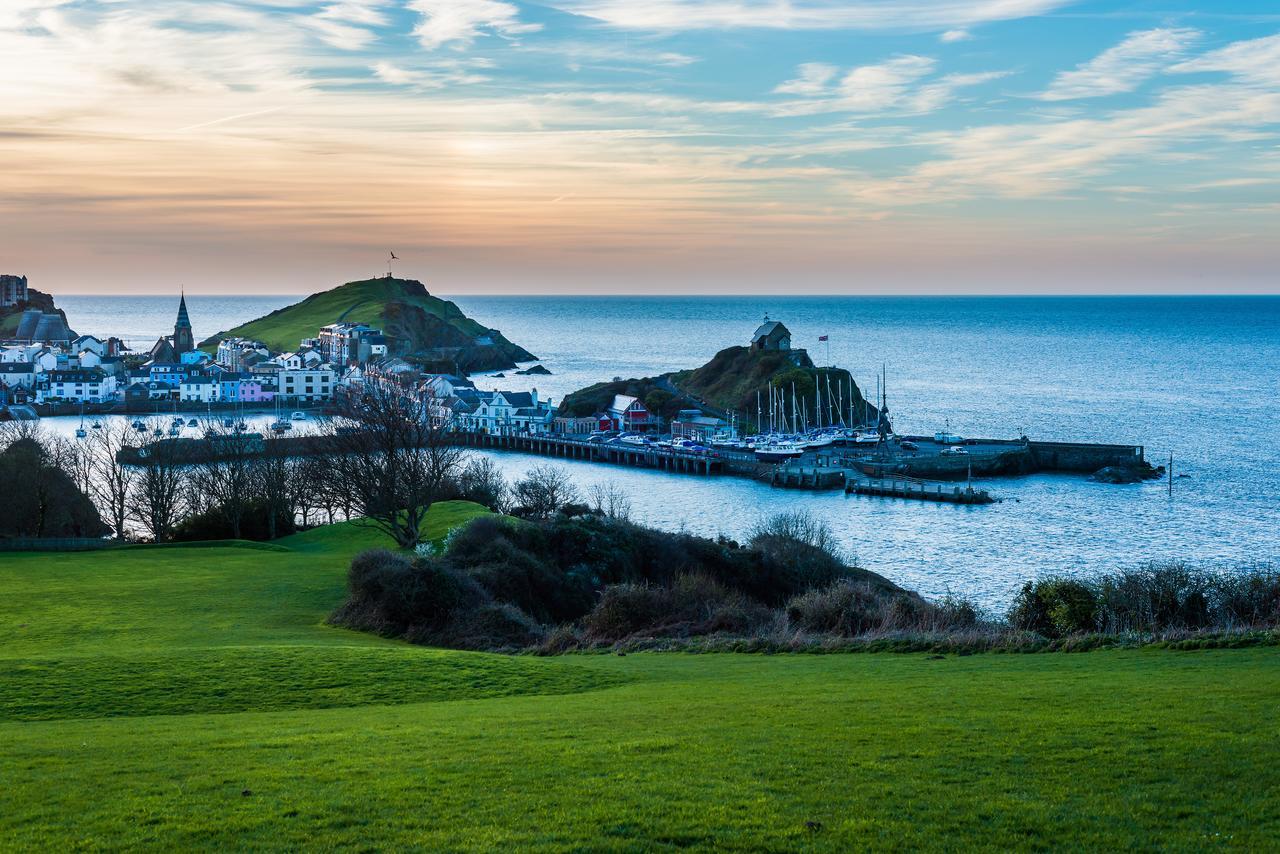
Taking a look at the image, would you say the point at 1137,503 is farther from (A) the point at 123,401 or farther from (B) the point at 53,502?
(A) the point at 123,401

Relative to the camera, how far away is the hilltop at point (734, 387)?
438 ft

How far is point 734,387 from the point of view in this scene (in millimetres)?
143375

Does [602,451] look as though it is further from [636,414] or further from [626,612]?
[626,612]

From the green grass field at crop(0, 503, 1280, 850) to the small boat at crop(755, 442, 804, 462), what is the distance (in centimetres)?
8207

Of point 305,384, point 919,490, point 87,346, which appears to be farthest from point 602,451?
point 87,346

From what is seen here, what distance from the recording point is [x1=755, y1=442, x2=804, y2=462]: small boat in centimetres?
10525

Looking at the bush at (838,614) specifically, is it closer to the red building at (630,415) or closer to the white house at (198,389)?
the red building at (630,415)

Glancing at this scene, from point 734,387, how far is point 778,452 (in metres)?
37.6

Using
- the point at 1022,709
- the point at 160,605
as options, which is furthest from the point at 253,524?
the point at 1022,709

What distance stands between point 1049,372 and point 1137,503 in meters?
115

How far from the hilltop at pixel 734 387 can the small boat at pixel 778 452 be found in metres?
22.6

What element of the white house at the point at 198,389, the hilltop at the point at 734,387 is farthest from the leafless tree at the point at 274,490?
the white house at the point at 198,389

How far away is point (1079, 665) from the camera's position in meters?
20.8

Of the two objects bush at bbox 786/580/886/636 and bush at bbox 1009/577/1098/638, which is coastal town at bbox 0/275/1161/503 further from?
bush at bbox 1009/577/1098/638
